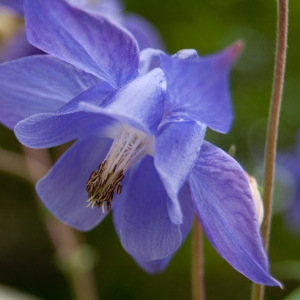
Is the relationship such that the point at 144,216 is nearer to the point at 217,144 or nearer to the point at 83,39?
the point at 83,39

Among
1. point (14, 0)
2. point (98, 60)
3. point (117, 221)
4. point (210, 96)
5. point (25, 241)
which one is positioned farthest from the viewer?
point (25, 241)

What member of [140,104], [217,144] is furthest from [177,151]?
[217,144]

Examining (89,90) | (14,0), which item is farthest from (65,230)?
(89,90)

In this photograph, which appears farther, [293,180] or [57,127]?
[293,180]

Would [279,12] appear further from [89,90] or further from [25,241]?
[25,241]

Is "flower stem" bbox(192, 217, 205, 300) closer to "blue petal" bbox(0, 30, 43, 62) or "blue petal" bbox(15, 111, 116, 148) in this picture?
"blue petal" bbox(15, 111, 116, 148)

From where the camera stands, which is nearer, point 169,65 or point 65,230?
point 169,65
